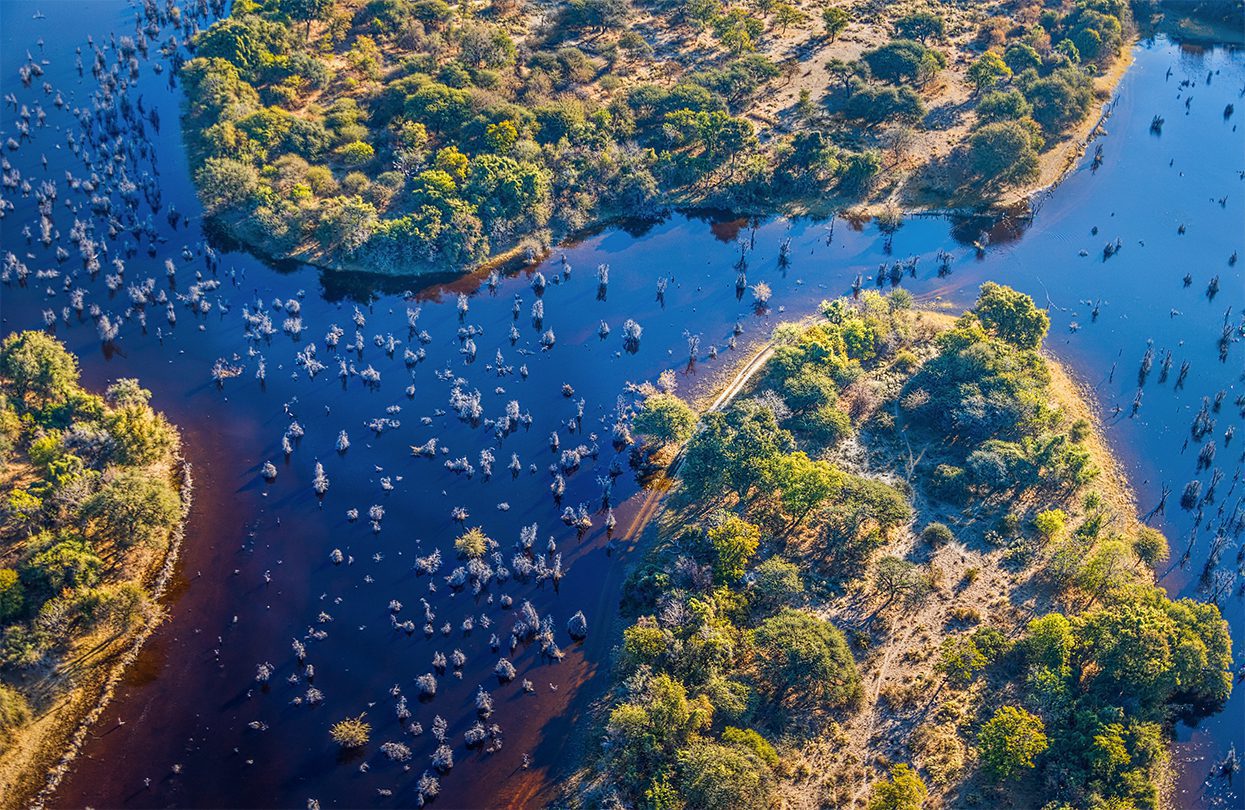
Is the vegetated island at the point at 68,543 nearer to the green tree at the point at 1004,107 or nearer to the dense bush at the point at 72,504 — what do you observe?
the dense bush at the point at 72,504

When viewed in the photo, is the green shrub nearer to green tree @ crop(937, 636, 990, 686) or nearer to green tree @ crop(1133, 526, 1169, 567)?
green tree @ crop(937, 636, 990, 686)

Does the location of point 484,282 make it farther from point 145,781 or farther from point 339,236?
point 145,781

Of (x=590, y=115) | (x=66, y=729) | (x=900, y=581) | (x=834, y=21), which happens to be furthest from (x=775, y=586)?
(x=834, y=21)

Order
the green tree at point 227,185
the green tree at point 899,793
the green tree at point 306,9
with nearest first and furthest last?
the green tree at point 899,793, the green tree at point 227,185, the green tree at point 306,9

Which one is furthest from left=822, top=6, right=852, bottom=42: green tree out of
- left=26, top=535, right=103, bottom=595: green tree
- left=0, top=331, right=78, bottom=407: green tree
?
left=26, top=535, right=103, bottom=595: green tree

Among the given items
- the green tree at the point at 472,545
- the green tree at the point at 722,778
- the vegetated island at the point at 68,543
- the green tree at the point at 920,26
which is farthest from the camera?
the green tree at the point at 920,26

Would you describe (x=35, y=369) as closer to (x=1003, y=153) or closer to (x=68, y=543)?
(x=68, y=543)

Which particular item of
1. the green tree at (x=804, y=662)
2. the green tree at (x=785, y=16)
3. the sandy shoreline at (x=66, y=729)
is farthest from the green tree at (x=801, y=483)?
the green tree at (x=785, y=16)


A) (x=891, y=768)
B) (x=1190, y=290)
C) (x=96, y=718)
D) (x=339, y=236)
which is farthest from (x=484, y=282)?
(x=1190, y=290)
